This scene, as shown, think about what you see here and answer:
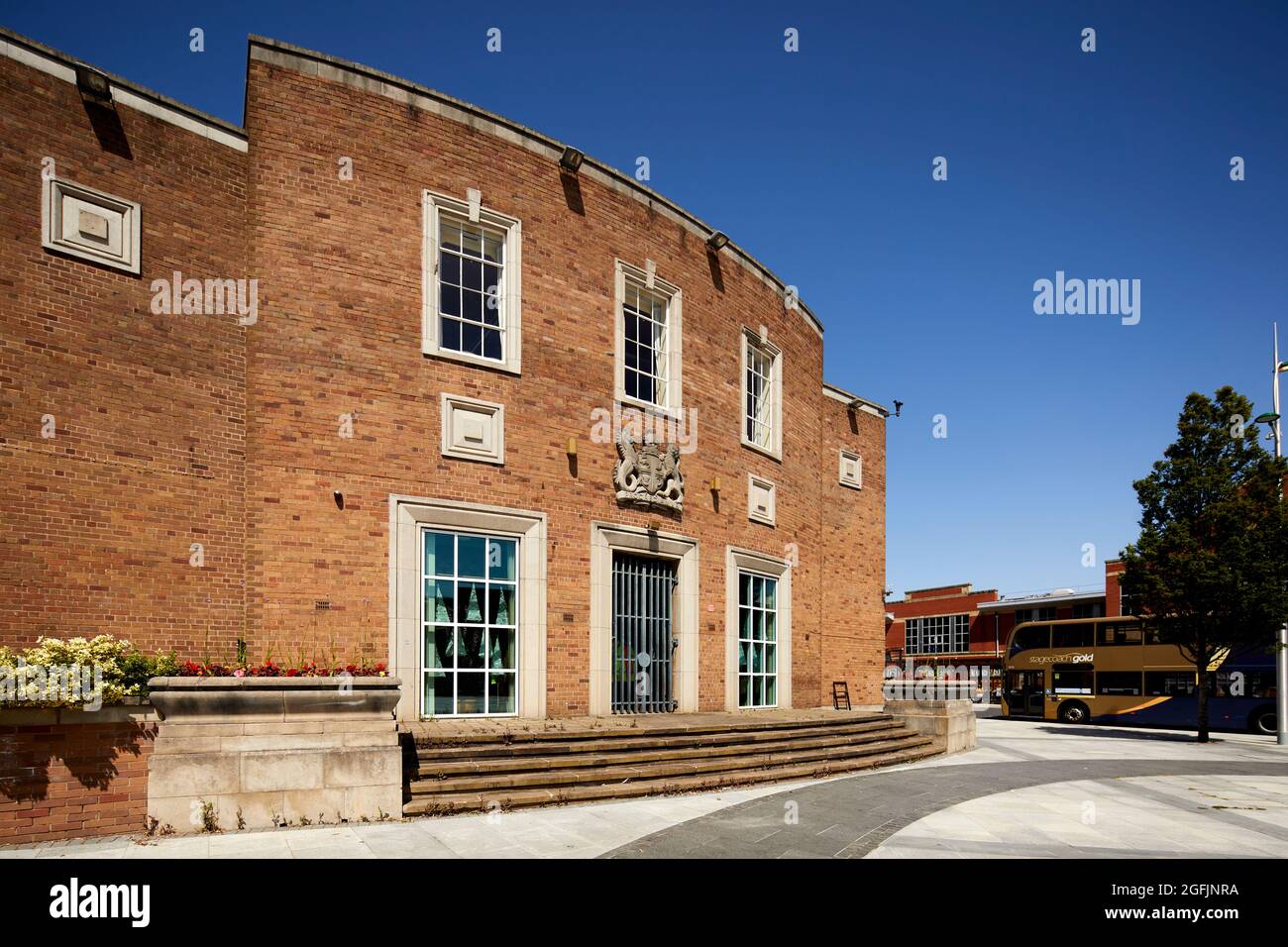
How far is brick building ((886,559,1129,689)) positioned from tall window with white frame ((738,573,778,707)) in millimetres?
39275

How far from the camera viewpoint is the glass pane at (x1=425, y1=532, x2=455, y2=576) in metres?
12.7

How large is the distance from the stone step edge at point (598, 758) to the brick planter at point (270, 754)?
2.95 feet

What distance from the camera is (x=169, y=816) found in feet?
27.1

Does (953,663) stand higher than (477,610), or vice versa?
(477,610)

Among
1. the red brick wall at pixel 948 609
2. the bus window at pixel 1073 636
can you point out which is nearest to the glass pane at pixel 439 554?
the bus window at pixel 1073 636

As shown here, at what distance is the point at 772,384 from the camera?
19.9 m

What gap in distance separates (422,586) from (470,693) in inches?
71.6

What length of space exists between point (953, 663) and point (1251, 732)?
38055 mm

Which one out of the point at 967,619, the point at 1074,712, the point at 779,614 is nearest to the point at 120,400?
the point at 779,614

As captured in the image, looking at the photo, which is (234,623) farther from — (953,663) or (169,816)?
(953,663)

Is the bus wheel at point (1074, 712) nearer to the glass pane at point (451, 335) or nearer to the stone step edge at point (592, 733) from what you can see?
the stone step edge at point (592, 733)

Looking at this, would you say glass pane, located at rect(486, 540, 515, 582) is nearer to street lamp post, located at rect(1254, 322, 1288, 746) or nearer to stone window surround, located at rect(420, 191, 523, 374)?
stone window surround, located at rect(420, 191, 523, 374)
